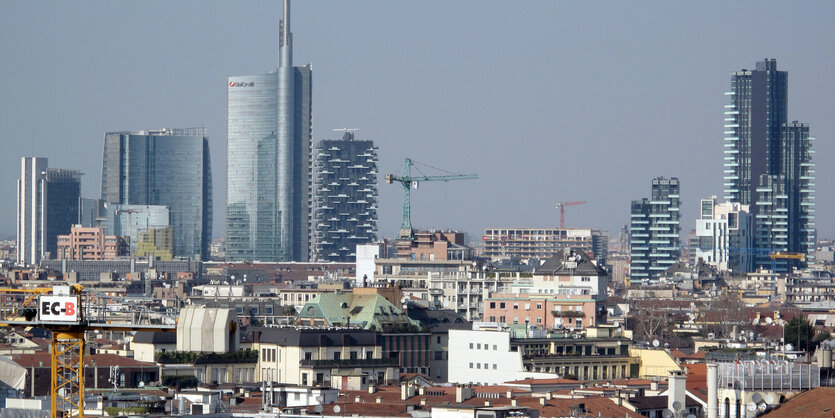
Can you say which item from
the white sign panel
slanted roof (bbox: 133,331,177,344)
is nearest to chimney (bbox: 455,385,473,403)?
slanted roof (bbox: 133,331,177,344)

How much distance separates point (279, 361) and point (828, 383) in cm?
3903

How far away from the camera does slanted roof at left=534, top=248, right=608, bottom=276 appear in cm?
15238

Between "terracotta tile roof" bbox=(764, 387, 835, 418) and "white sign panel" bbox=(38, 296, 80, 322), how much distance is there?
24587mm

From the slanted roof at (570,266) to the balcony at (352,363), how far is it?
43.2 m

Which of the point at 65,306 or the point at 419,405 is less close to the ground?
the point at 65,306

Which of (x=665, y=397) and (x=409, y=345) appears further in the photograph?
(x=409, y=345)

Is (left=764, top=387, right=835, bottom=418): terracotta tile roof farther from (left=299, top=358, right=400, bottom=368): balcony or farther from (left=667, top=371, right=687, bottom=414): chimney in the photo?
(left=299, top=358, right=400, bottom=368): balcony

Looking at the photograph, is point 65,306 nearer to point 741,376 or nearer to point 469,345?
point 741,376

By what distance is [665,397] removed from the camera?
79.9 meters

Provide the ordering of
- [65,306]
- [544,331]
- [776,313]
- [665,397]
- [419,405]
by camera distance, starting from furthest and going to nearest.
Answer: [776,313], [544,331], [665,397], [419,405], [65,306]

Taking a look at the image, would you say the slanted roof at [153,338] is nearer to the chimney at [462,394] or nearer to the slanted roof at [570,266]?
the chimney at [462,394]

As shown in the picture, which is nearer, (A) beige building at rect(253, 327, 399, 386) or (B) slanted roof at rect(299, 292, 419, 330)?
(A) beige building at rect(253, 327, 399, 386)

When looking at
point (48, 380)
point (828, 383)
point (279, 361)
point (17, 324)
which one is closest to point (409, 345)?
point (279, 361)

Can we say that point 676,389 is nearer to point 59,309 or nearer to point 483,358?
point 483,358
